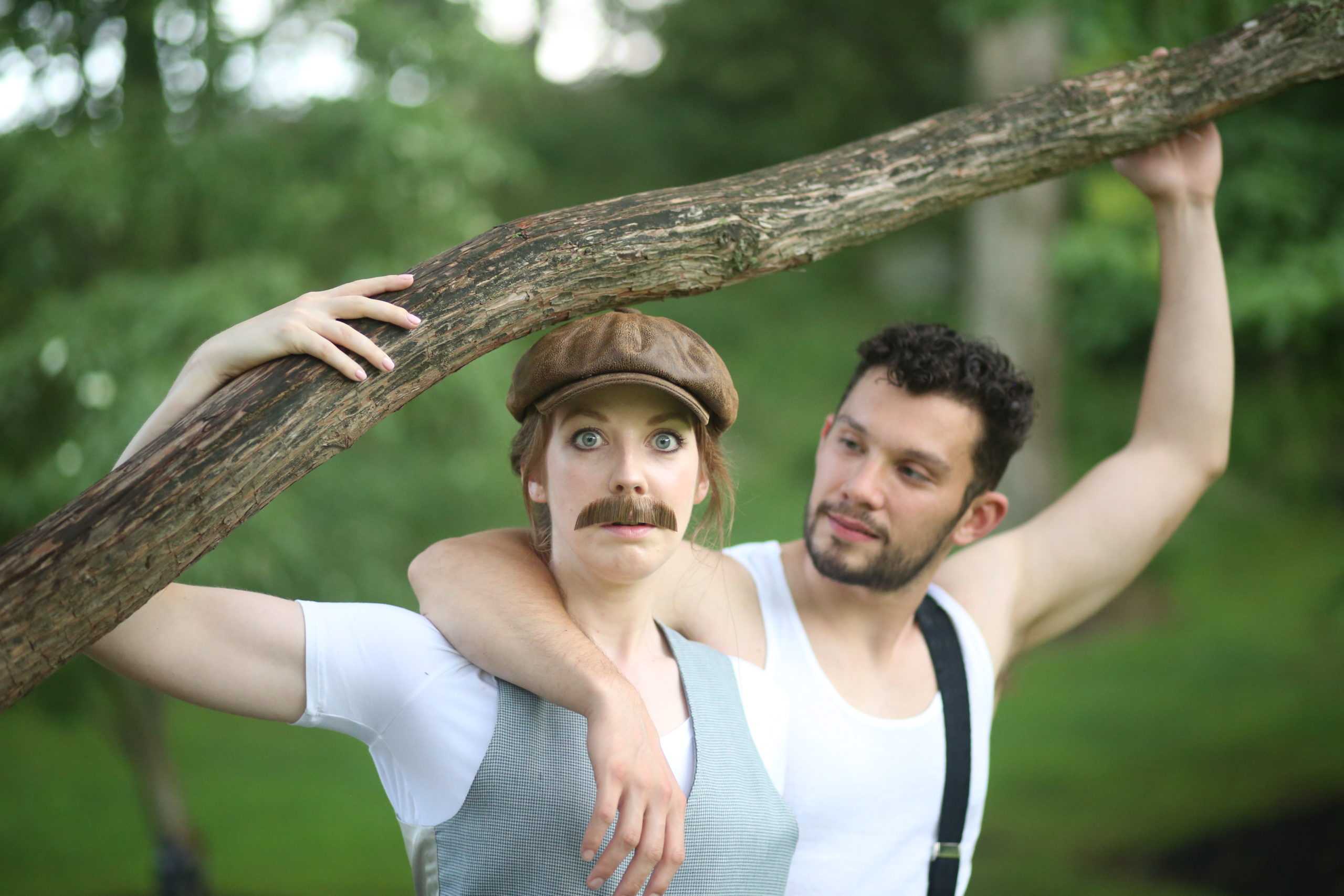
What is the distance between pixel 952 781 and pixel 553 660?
35.0 inches

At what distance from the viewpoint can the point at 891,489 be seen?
2.09m

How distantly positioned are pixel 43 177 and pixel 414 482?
1858 mm

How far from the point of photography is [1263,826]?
529cm

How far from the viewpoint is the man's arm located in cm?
228

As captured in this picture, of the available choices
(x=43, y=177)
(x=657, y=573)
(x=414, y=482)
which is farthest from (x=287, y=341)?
(x=414, y=482)

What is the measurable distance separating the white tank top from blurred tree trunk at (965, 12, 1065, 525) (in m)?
5.43

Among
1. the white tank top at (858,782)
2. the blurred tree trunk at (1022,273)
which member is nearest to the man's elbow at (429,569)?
the white tank top at (858,782)

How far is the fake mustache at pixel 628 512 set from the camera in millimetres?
1572

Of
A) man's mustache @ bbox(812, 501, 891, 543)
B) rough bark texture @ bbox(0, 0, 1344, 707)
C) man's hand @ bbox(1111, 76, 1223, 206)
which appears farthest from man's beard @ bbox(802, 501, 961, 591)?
man's hand @ bbox(1111, 76, 1223, 206)

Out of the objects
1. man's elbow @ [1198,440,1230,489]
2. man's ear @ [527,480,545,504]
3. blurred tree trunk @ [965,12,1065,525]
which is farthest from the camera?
blurred tree trunk @ [965,12,1065,525]

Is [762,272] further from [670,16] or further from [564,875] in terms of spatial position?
[670,16]

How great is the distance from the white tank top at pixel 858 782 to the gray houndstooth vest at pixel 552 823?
0.30 m

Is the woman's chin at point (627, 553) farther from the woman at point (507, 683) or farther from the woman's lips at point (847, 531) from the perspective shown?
the woman's lips at point (847, 531)

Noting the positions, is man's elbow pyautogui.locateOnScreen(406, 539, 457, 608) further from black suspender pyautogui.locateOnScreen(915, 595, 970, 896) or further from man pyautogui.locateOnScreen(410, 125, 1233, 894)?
black suspender pyautogui.locateOnScreen(915, 595, 970, 896)
